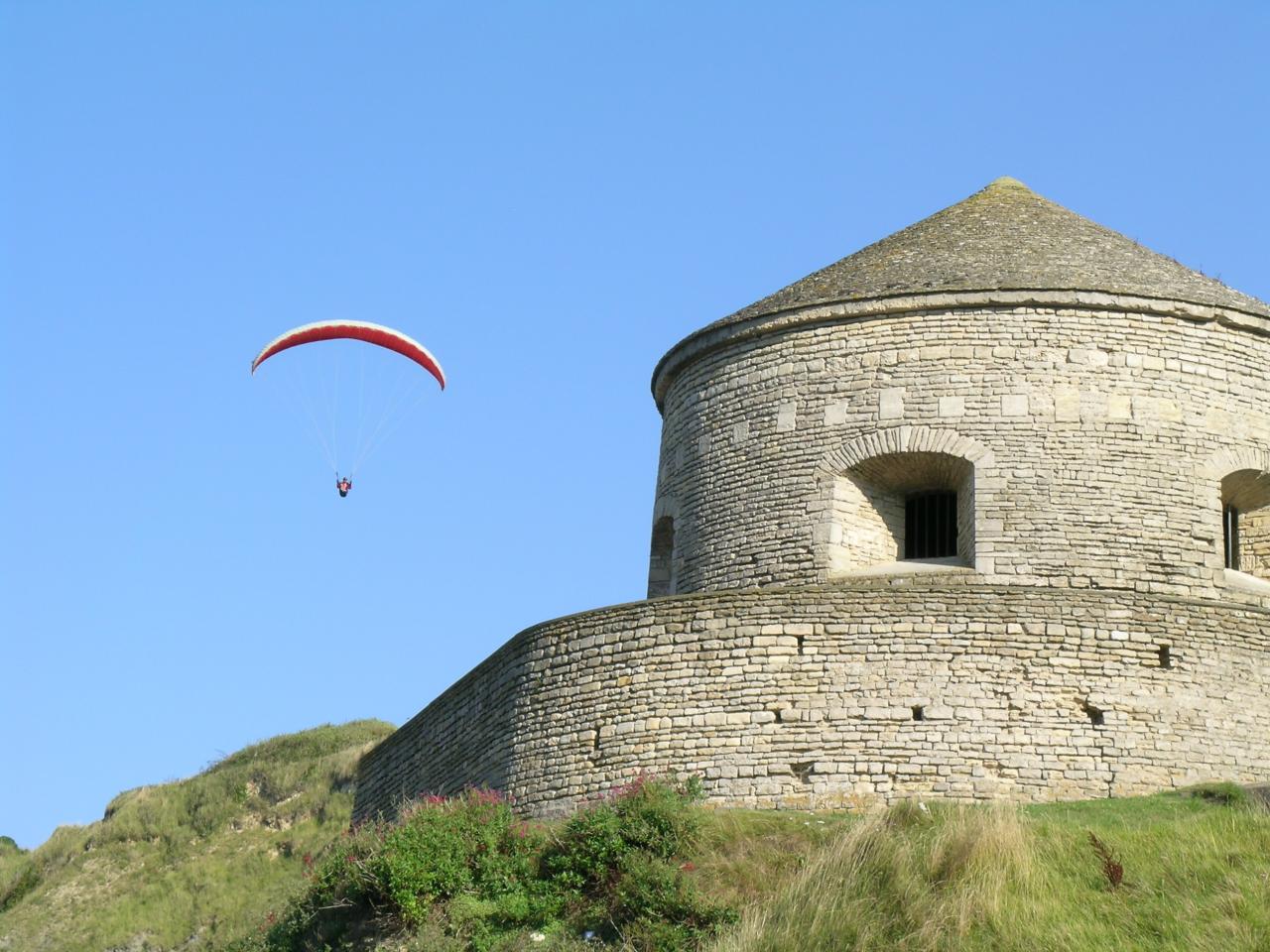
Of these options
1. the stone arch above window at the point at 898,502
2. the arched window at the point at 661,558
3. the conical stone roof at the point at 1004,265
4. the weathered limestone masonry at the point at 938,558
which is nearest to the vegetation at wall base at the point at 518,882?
the weathered limestone masonry at the point at 938,558

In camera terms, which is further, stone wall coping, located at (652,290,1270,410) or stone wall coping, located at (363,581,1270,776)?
stone wall coping, located at (652,290,1270,410)

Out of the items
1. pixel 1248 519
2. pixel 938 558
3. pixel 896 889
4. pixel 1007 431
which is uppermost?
pixel 1007 431

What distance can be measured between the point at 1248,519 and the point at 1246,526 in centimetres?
11

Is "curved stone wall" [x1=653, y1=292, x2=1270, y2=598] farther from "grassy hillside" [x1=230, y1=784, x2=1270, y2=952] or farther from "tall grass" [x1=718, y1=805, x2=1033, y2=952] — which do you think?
"tall grass" [x1=718, y1=805, x2=1033, y2=952]

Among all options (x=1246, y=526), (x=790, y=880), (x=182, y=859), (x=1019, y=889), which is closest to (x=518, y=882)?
(x=790, y=880)

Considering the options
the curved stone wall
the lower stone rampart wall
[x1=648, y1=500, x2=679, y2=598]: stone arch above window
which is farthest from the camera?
[x1=648, y1=500, x2=679, y2=598]: stone arch above window

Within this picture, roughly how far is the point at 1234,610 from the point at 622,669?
564cm

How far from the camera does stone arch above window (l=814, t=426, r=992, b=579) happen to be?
73.7 ft

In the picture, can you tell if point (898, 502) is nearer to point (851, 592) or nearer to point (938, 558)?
point (938, 558)

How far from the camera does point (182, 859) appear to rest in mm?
31906

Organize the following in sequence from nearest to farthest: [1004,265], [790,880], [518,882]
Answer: [790,880]
[518,882]
[1004,265]

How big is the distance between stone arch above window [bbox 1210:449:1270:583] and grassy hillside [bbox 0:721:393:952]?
1150 cm

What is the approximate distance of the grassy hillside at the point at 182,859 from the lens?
94.3ft

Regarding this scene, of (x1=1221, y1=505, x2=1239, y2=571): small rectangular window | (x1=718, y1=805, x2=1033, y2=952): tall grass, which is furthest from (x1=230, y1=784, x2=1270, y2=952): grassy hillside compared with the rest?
(x1=1221, y1=505, x2=1239, y2=571): small rectangular window
